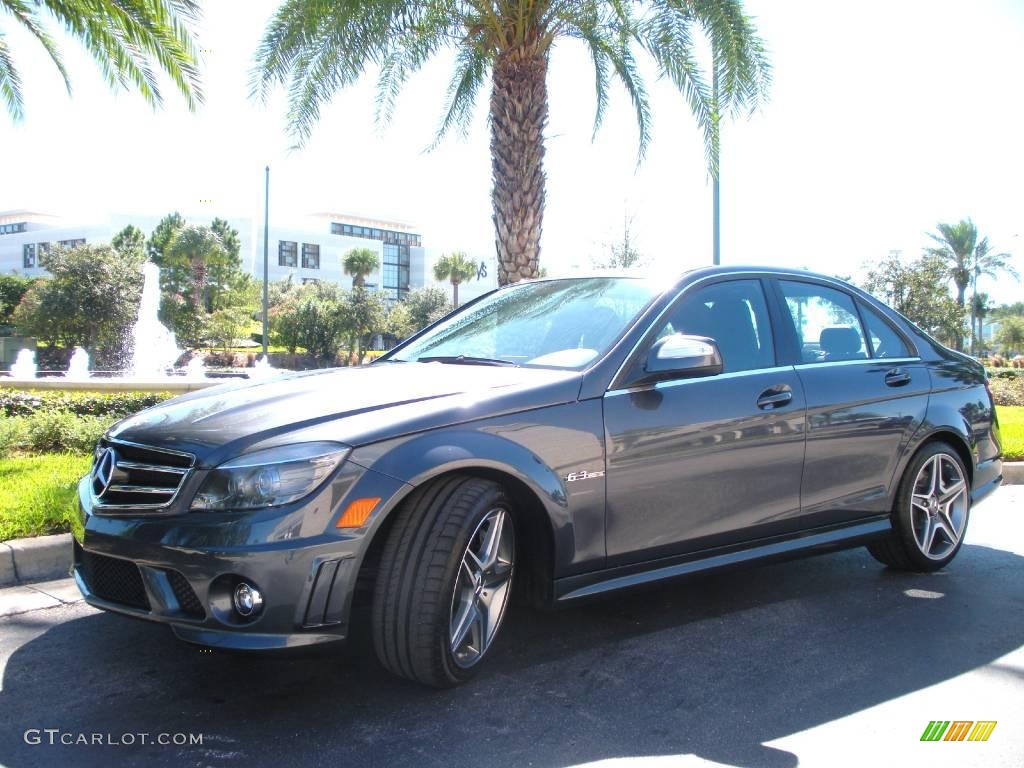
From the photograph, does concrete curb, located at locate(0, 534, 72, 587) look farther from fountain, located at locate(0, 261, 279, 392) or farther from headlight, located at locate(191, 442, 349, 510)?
fountain, located at locate(0, 261, 279, 392)

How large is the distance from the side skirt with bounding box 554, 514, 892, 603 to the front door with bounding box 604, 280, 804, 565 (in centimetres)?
5

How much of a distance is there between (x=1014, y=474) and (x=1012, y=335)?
67.7 meters

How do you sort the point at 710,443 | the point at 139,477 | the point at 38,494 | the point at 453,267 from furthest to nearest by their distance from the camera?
1. the point at 453,267
2. the point at 38,494
3. the point at 710,443
4. the point at 139,477

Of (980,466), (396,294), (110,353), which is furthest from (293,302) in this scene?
(980,466)

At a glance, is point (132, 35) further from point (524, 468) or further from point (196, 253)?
point (196, 253)

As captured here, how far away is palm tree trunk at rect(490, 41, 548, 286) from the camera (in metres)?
10.4

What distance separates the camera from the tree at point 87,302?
4603 cm

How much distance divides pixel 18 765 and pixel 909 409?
4201mm

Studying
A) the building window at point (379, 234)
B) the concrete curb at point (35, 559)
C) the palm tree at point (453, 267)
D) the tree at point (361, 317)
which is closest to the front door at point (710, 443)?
the concrete curb at point (35, 559)

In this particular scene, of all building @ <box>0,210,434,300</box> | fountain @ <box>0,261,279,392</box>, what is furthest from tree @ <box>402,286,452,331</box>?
building @ <box>0,210,434,300</box>

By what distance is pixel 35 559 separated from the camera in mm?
4812

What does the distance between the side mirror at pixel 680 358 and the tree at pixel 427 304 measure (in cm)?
6312

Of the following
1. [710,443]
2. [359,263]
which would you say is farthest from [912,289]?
[359,263]

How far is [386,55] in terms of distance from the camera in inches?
452
